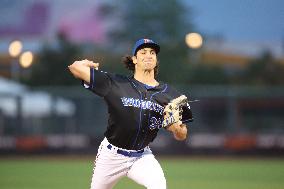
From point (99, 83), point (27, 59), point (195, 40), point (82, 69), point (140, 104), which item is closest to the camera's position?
point (82, 69)

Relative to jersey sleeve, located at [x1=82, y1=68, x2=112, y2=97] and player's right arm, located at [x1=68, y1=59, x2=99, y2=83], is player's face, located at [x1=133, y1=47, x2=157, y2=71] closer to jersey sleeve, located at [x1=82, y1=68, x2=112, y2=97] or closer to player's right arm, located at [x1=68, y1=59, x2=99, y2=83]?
jersey sleeve, located at [x1=82, y1=68, x2=112, y2=97]

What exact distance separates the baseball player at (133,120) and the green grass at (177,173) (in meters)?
6.11

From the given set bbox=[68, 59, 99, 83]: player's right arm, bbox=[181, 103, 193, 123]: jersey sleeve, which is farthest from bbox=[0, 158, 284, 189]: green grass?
bbox=[68, 59, 99, 83]: player's right arm

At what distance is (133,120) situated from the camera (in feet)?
23.8

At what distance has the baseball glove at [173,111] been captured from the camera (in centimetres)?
719

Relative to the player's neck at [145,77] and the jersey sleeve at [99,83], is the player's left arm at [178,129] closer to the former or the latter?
the player's neck at [145,77]

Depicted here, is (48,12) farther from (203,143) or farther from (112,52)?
(203,143)

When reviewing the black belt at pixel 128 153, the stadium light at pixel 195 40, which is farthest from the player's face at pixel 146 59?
the stadium light at pixel 195 40

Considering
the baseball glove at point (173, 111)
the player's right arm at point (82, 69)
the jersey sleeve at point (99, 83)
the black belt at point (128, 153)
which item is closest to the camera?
the player's right arm at point (82, 69)

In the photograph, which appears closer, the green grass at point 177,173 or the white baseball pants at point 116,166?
the white baseball pants at point 116,166

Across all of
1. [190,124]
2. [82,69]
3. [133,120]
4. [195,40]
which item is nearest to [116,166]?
[133,120]

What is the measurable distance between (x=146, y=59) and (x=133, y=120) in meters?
0.64

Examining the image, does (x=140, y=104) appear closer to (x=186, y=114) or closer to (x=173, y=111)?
(x=173, y=111)

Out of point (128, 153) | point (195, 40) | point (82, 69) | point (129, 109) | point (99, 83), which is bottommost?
point (128, 153)
